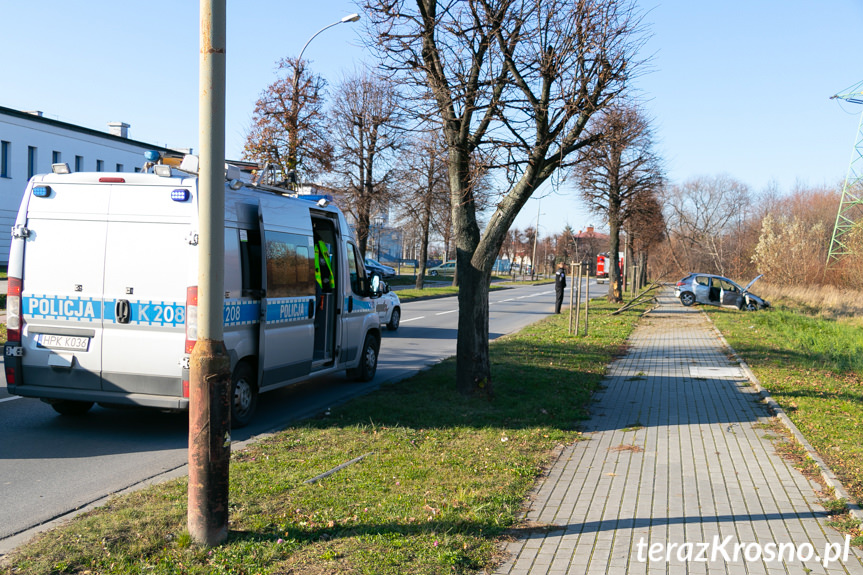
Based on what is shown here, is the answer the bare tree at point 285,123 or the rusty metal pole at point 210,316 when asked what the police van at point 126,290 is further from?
the bare tree at point 285,123

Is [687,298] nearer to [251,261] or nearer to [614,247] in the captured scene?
[614,247]

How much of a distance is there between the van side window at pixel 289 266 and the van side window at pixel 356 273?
4.42 ft

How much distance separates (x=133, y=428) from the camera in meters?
7.73

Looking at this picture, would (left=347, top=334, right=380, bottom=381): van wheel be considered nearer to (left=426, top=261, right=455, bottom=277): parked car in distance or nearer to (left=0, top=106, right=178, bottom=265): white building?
(left=0, top=106, right=178, bottom=265): white building

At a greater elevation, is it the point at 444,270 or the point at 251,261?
the point at 444,270

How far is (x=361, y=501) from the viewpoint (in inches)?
205

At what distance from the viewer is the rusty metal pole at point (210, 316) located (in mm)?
4164

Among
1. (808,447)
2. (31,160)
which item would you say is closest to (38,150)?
(31,160)

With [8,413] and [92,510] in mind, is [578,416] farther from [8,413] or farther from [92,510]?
[8,413]

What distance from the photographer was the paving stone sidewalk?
4387 millimetres

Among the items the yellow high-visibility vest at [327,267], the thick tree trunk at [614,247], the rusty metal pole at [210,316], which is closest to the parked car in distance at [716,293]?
the thick tree trunk at [614,247]

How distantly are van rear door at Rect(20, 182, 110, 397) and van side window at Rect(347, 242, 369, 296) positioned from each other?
→ 12.8ft

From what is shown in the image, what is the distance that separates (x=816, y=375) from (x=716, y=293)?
71.8ft

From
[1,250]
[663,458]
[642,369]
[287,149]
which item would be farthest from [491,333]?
[1,250]
